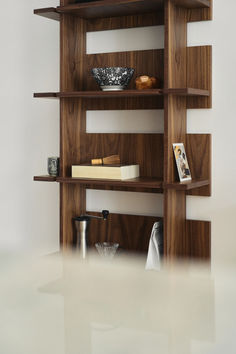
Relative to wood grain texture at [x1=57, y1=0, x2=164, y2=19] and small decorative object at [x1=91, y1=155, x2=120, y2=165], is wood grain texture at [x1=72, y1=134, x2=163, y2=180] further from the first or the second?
wood grain texture at [x1=57, y1=0, x2=164, y2=19]

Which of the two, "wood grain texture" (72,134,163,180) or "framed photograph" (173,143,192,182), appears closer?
"framed photograph" (173,143,192,182)

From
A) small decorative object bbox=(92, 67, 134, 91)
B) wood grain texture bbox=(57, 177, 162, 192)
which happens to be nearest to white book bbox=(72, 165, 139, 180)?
wood grain texture bbox=(57, 177, 162, 192)

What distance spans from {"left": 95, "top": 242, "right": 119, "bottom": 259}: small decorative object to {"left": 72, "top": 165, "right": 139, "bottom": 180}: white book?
1.08 feet

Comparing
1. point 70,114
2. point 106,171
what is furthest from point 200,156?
point 70,114

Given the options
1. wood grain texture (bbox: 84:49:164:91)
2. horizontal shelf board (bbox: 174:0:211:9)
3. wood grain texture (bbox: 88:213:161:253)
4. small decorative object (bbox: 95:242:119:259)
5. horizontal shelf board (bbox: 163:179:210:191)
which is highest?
horizontal shelf board (bbox: 174:0:211:9)

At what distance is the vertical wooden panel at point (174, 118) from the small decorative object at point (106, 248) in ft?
0.97

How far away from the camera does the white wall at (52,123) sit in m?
2.39

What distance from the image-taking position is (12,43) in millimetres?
2973

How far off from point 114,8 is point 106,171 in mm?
687

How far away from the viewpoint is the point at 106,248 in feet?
8.21

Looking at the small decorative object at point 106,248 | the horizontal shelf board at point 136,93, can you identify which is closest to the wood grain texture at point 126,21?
the horizontal shelf board at point 136,93

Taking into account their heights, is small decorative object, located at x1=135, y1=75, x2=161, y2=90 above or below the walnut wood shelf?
above

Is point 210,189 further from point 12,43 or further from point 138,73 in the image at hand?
point 12,43

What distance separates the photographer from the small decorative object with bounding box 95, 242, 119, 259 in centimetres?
250
